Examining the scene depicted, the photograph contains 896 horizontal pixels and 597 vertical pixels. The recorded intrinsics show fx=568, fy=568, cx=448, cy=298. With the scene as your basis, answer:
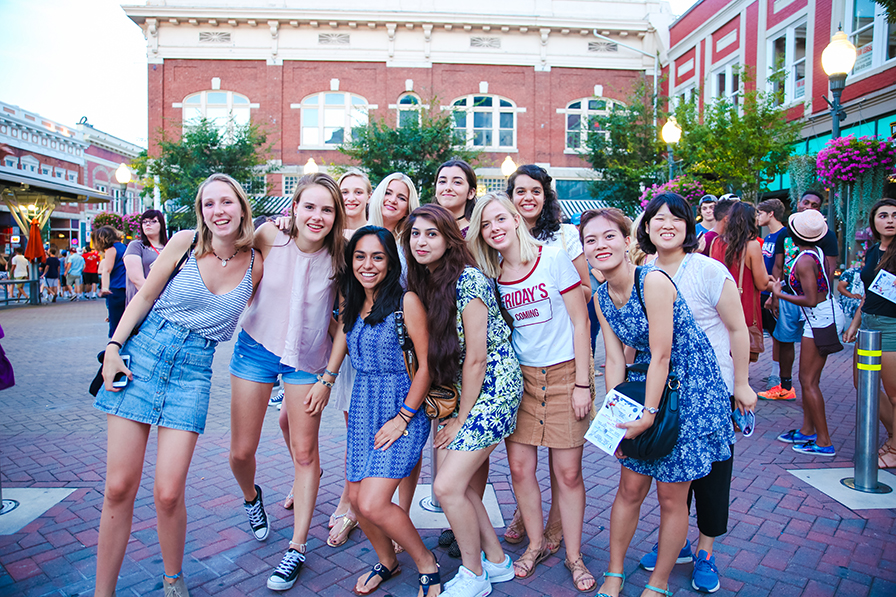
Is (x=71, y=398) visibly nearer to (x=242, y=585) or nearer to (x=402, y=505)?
(x=242, y=585)

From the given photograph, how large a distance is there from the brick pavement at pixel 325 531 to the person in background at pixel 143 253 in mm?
1515

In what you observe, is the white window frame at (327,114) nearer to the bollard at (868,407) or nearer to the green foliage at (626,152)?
the green foliage at (626,152)

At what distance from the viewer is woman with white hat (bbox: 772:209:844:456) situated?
15.6 feet

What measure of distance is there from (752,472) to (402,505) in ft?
9.85

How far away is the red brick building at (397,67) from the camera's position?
23.4 metres

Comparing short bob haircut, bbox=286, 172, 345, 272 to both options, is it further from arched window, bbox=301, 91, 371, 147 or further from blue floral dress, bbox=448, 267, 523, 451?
arched window, bbox=301, 91, 371, 147

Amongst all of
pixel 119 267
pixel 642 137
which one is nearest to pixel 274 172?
pixel 642 137

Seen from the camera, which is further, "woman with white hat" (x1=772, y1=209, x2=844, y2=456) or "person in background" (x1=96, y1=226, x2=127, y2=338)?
"person in background" (x1=96, y1=226, x2=127, y2=338)

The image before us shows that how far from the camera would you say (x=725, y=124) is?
13.3 meters

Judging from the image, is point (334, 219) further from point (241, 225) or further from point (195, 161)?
point (195, 161)

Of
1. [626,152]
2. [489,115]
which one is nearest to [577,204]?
[626,152]

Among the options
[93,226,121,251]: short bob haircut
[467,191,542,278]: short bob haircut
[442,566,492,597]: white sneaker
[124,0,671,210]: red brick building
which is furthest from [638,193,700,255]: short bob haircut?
[124,0,671,210]: red brick building

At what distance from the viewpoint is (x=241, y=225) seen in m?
3.08

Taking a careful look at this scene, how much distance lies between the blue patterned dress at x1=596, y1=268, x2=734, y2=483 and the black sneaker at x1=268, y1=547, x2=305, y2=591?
6.18 ft
